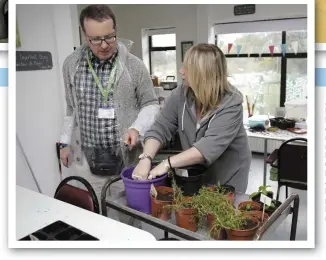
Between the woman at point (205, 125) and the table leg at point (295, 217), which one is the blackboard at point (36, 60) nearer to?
the woman at point (205, 125)

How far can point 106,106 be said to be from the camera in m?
1.35

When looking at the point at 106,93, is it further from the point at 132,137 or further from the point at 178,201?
the point at 178,201

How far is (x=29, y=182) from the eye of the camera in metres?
1.38

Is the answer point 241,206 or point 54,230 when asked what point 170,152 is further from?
point 54,230

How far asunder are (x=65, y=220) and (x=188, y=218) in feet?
1.15

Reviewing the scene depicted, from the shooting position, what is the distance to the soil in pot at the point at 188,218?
86cm

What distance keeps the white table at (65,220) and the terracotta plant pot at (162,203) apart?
81 millimetres

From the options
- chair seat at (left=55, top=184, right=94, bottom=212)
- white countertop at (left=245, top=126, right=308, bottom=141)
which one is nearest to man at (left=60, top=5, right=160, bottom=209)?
chair seat at (left=55, top=184, right=94, bottom=212)

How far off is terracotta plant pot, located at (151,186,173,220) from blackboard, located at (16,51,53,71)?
82cm

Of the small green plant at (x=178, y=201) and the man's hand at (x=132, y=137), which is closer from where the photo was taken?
the small green plant at (x=178, y=201)

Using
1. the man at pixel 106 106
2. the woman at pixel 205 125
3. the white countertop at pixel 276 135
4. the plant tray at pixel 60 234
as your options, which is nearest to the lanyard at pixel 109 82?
the man at pixel 106 106

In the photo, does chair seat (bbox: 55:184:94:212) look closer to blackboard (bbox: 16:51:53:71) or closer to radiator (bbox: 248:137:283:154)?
blackboard (bbox: 16:51:53:71)

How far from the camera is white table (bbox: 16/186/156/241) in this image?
857 mm
